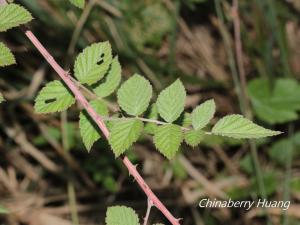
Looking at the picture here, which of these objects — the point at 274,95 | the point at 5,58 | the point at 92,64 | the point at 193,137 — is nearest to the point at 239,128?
the point at 193,137

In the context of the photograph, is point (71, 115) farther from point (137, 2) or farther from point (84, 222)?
point (137, 2)

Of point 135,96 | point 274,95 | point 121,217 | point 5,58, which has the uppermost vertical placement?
point 5,58

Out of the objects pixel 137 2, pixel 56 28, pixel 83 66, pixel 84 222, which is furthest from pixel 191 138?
pixel 137 2

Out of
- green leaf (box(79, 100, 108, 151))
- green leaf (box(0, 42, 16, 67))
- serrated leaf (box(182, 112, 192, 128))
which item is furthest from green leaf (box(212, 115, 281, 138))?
green leaf (box(0, 42, 16, 67))

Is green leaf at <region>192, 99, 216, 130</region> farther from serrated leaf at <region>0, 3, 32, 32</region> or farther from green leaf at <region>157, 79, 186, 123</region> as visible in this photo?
serrated leaf at <region>0, 3, 32, 32</region>

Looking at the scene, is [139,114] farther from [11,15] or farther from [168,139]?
[11,15]

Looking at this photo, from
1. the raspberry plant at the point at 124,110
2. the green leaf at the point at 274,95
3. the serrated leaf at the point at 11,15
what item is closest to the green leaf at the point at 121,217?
the raspberry plant at the point at 124,110
